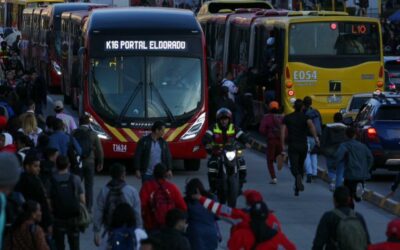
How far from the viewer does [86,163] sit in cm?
1909

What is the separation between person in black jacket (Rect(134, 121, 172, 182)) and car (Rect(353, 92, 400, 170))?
23.0 feet

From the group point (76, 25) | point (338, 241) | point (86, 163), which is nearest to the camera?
point (338, 241)

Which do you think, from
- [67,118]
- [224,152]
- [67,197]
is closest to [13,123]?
[67,118]

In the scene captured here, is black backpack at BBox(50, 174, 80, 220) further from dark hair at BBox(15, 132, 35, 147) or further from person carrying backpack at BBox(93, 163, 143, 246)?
dark hair at BBox(15, 132, 35, 147)

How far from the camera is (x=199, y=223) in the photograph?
12938mm

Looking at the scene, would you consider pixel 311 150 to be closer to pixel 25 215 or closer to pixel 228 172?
pixel 228 172

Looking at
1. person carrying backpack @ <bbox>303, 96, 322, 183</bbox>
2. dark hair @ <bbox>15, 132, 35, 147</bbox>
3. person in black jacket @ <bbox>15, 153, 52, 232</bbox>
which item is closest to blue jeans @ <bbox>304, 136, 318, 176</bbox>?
person carrying backpack @ <bbox>303, 96, 322, 183</bbox>

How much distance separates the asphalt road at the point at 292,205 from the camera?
60.4 feet

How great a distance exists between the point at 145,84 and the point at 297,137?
4.27 meters

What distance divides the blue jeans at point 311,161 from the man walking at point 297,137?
4.20 ft

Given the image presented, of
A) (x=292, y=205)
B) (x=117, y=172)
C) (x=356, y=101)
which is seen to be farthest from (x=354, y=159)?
(x=356, y=101)

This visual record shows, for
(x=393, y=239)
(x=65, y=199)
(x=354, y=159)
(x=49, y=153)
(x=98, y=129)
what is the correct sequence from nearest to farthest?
(x=393, y=239) < (x=65, y=199) < (x=49, y=153) < (x=354, y=159) < (x=98, y=129)

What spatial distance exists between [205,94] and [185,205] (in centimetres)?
1280

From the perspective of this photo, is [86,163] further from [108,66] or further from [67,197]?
[108,66]
